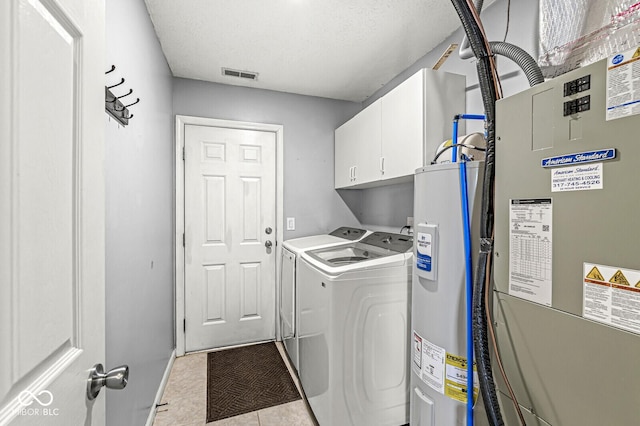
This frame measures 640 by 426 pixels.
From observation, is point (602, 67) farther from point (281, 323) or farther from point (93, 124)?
point (281, 323)

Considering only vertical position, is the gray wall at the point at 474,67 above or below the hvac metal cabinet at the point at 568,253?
above

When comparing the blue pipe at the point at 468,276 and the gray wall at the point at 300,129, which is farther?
the gray wall at the point at 300,129

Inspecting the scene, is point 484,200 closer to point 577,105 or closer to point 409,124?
point 577,105

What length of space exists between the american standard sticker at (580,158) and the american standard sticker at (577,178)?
13mm

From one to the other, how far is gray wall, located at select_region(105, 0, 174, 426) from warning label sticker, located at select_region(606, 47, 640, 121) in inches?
61.3

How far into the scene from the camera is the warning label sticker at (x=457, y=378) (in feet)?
3.71

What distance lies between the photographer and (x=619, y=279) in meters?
0.63

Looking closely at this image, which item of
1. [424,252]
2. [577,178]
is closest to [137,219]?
[424,252]

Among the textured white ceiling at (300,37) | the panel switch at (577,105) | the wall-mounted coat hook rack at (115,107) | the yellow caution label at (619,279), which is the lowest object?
the yellow caution label at (619,279)

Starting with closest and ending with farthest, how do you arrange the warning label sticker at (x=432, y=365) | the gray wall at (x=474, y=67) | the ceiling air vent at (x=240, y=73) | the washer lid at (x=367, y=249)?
1. the warning label sticker at (x=432, y=365)
2. the gray wall at (x=474, y=67)
3. the washer lid at (x=367, y=249)
4. the ceiling air vent at (x=240, y=73)

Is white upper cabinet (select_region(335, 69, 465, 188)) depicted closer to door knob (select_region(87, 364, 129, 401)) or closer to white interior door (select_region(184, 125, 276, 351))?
white interior door (select_region(184, 125, 276, 351))

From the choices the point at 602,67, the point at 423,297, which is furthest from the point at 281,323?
the point at 602,67

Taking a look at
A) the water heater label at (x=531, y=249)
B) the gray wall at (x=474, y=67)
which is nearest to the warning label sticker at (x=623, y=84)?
the water heater label at (x=531, y=249)

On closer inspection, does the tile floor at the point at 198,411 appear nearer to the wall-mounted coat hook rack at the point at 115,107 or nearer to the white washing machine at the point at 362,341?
the white washing machine at the point at 362,341
